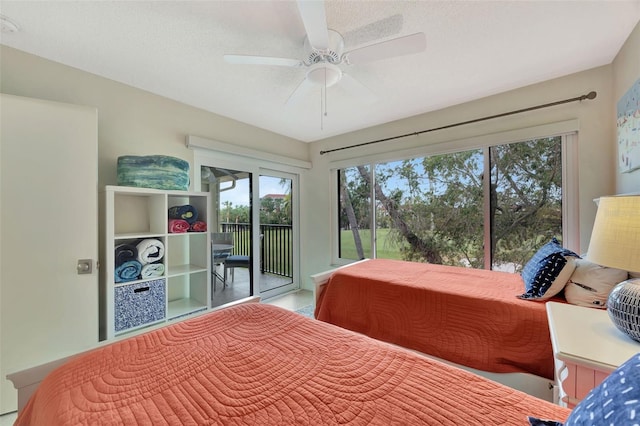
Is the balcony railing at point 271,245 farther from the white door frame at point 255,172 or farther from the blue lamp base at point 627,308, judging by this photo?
the blue lamp base at point 627,308

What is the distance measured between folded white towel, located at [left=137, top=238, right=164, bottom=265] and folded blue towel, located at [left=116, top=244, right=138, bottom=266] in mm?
51

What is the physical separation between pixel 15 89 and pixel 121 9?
3.64 ft

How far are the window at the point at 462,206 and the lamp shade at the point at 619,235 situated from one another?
1.61 meters

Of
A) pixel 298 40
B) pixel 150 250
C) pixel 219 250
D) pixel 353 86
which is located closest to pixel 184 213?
pixel 150 250

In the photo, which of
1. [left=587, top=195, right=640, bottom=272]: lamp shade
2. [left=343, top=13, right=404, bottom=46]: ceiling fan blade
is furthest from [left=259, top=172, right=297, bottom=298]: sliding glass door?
[left=587, top=195, right=640, bottom=272]: lamp shade

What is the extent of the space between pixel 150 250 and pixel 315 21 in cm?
203

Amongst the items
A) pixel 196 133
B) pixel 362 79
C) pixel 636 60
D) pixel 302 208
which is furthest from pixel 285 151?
pixel 636 60

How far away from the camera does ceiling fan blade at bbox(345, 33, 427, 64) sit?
4.44 ft

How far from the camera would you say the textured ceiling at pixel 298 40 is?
4.70ft

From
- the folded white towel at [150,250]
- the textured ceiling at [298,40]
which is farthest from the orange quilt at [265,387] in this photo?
the textured ceiling at [298,40]

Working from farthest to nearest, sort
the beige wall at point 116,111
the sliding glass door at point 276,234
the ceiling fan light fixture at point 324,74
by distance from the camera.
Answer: the sliding glass door at point 276,234 < the beige wall at point 116,111 < the ceiling fan light fixture at point 324,74

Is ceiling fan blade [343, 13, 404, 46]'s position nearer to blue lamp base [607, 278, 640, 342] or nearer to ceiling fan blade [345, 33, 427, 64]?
ceiling fan blade [345, 33, 427, 64]

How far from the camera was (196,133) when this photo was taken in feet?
8.98

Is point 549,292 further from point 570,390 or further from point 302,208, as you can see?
point 302,208
